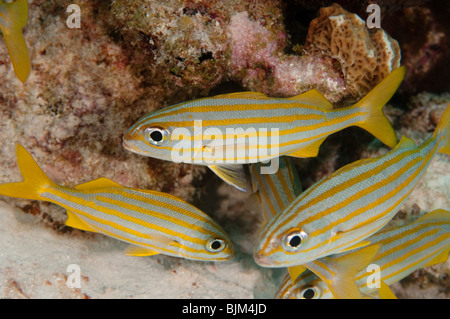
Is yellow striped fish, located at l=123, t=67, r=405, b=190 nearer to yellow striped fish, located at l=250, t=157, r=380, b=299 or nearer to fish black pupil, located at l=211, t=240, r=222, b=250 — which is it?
fish black pupil, located at l=211, t=240, r=222, b=250

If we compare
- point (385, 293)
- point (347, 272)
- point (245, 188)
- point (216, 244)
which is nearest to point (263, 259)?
point (216, 244)

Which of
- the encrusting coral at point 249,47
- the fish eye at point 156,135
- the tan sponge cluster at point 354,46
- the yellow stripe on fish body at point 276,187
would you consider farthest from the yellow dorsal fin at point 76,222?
the tan sponge cluster at point 354,46

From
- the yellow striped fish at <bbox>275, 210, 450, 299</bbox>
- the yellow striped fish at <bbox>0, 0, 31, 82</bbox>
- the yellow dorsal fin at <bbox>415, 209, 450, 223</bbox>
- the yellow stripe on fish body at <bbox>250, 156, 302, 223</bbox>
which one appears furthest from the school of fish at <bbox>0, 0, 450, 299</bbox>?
the yellow dorsal fin at <bbox>415, 209, 450, 223</bbox>

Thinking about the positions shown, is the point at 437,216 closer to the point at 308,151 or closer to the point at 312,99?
the point at 308,151

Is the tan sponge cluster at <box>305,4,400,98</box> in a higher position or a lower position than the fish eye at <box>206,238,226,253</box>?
higher

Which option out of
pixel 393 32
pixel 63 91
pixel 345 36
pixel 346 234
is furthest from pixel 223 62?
pixel 393 32
